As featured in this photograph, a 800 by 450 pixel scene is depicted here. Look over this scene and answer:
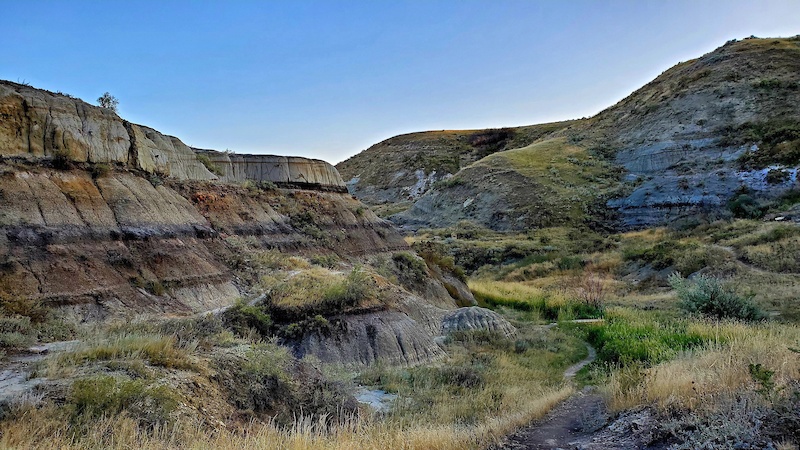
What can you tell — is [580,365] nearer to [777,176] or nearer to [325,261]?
[325,261]

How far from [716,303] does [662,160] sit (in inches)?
1672

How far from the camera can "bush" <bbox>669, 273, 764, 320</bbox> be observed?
16.5 meters

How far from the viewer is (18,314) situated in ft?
30.0

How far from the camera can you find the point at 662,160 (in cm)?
5500

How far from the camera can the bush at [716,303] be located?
1647cm

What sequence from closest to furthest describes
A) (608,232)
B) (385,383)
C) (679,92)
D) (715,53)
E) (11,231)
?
(11,231) < (385,383) < (608,232) < (679,92) < (715,53)

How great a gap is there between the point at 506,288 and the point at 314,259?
1756 cm

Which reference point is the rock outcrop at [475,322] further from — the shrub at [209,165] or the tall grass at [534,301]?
the shrub at [209,165]

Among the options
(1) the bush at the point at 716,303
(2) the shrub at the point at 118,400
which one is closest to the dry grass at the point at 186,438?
(2) the shrub at the point at 118,400

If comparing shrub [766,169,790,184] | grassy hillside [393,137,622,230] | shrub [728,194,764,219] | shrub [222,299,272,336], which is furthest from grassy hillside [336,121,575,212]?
shrub [222,299,272,336]

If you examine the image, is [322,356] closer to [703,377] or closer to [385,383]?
[385,383]

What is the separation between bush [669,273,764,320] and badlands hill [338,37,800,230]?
29452 millimetres

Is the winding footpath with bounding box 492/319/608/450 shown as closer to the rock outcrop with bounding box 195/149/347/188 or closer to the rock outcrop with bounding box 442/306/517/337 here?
the rock outcrop with bounding box 442/306/517/337

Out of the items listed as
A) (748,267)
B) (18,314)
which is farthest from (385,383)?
(748,267)
